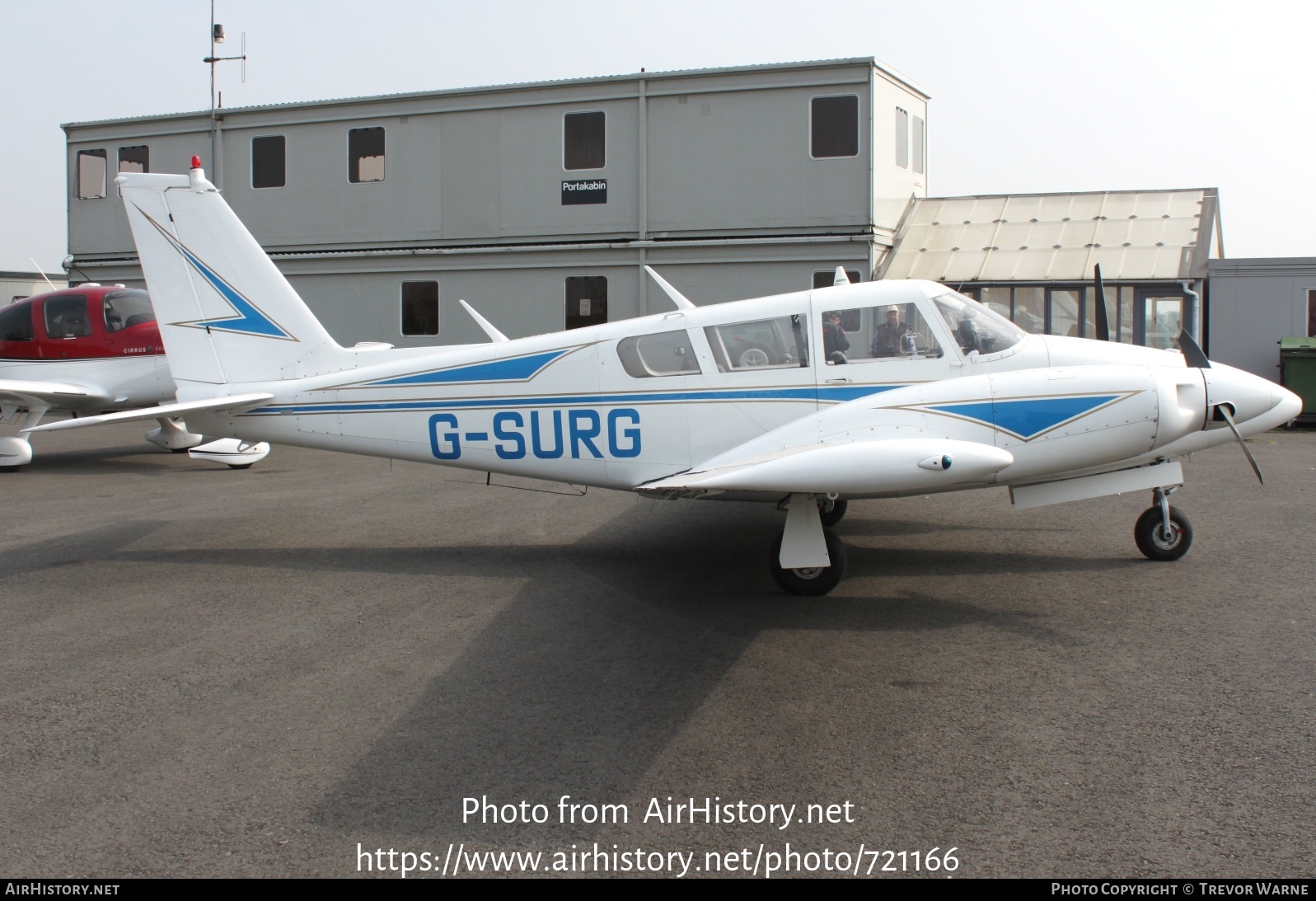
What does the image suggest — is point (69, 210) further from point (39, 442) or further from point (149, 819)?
point (149, 819)

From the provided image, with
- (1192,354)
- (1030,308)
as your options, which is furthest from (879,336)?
(1030,308)

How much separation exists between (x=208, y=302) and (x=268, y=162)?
12862 mm

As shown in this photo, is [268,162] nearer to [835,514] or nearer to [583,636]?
[835,514]

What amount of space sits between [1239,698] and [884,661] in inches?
66.6

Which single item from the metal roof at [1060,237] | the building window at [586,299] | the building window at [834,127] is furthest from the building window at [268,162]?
the metal roof at [1060,237]

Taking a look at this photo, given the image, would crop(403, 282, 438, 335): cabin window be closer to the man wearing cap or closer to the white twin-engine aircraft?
the white twin-engine aircraft

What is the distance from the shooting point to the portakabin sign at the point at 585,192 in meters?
18.5

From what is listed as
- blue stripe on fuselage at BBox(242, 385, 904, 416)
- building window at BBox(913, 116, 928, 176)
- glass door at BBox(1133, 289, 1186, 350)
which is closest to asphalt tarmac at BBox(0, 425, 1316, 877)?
blue stripe on fuselage at BBox(242, 385, 904, 416)

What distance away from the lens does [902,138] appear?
740 inches

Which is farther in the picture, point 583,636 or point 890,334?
point 890,334

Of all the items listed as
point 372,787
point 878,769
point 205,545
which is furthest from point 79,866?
point 205,545

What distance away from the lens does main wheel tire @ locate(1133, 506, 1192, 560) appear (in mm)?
7676

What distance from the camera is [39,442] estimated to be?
17.2 meters
